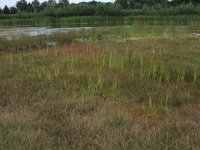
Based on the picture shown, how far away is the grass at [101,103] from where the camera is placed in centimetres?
484

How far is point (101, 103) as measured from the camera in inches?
256

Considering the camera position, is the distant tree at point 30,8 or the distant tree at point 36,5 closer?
the distant tree at point 30,8

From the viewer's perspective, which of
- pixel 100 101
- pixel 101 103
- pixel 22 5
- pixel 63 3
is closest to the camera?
pixel 101 103

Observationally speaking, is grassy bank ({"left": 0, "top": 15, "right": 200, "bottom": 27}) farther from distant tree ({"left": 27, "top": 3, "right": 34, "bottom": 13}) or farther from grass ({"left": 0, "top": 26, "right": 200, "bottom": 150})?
grass ({"left": 0, "top": 26, "right": 200, "bottom": 150})

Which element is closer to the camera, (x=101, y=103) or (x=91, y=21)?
(x=101, y=103)

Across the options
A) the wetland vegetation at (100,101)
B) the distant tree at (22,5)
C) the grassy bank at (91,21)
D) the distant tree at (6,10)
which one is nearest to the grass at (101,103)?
the wetland vegetation at (100,101)

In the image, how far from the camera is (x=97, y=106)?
6.32m

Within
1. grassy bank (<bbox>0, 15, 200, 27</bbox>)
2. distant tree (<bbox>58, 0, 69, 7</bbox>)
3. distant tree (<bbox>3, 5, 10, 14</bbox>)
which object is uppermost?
distant tree (<bbox>58, 0, 69, 7</bbox>)

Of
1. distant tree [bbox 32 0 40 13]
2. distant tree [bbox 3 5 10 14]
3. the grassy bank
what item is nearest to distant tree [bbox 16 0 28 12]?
distant tree [bbox 32 0 40 13]

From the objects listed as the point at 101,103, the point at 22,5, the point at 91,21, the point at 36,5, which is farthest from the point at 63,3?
the point at 101,103

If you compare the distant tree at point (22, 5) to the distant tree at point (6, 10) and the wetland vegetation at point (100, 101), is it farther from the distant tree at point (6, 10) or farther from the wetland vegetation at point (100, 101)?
the wetland vegetation at point (100, 101)

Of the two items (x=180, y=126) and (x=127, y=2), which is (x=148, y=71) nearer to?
(x=180, y=126)

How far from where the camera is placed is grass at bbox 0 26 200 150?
4.84 m

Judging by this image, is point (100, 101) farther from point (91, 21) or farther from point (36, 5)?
point (36, 5)
